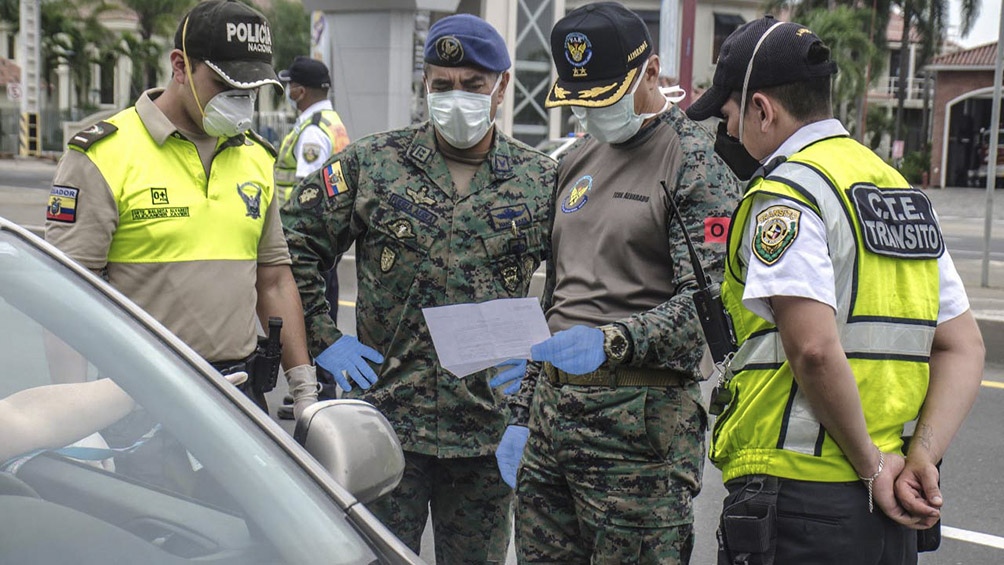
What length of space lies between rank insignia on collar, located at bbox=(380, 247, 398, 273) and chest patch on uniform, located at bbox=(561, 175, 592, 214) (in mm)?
516

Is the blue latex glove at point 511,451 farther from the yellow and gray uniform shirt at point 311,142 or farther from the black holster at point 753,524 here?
the yellow and gray uniform shirt at point 311,142

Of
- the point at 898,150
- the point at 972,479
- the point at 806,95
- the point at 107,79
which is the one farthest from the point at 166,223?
the point at 107,79

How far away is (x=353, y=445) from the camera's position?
81.8 inches

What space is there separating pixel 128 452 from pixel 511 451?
1308mm

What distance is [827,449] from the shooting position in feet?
7.55

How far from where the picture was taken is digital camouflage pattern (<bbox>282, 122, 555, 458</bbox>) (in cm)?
328

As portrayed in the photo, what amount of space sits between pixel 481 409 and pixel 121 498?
61.0 inches

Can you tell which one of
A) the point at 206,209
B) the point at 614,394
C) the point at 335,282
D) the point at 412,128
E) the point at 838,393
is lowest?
the point at 335,282

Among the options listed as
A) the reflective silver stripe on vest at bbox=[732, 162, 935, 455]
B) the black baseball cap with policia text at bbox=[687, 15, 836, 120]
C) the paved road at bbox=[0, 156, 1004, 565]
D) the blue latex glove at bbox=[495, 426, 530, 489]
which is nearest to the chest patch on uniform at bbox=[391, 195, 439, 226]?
the blue latex glove at bbox=[495, 426, 530, 489]

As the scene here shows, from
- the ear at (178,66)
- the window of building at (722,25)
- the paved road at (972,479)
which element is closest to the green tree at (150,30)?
the window of building at (722,25)

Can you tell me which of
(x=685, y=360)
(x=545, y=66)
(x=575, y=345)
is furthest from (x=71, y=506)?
(x=545, y=66)

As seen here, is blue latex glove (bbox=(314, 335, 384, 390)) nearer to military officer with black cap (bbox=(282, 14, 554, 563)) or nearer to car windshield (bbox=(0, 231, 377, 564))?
military officer with black cap (bbox=(282, 14, 554, 563))

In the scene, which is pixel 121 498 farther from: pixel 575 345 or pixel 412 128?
pixel 412 128

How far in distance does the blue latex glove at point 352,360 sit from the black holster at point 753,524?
1281 millimetres
